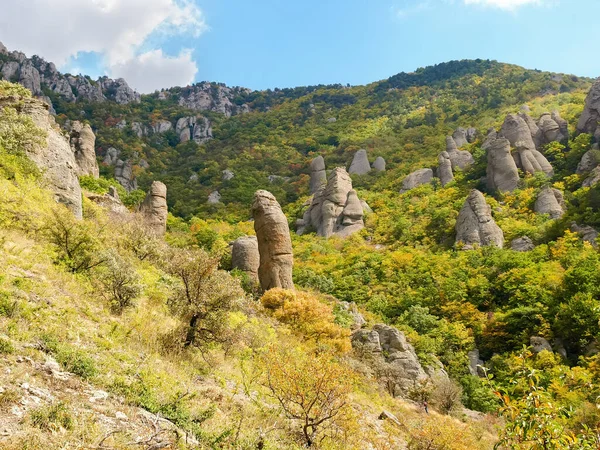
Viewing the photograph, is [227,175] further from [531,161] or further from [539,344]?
[539,344]

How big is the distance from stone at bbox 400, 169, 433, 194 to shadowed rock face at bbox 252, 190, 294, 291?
115 ft

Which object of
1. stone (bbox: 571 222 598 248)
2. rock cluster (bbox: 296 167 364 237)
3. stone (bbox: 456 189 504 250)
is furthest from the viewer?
rock cluster (bbox: 296 167 364 237)

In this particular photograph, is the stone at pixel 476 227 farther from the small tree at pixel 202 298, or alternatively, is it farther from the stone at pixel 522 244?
the small tree at pixel 202 298

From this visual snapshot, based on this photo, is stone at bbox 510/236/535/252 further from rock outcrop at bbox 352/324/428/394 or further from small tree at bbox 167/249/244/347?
small tree at bbox 167/249/244/347

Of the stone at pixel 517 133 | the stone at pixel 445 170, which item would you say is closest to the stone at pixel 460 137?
the stone at pixel 445 170

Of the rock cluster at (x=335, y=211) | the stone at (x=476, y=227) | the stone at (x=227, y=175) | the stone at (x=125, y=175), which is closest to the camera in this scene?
the stone at (x=476, y=227)

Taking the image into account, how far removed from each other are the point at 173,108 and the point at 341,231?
8448cm

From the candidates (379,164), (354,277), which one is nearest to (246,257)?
(354,277)

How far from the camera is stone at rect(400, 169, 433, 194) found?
5472 centimetres

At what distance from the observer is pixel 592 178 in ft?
127

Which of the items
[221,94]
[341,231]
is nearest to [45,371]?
[341,231]

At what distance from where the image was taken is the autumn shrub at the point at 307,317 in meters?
18.4

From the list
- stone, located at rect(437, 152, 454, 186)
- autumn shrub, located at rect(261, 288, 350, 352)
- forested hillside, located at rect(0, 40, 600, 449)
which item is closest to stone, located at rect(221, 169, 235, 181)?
forested hillside, located at rect(0, 40, 600, 449)

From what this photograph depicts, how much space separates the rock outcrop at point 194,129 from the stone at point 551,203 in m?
75.2
